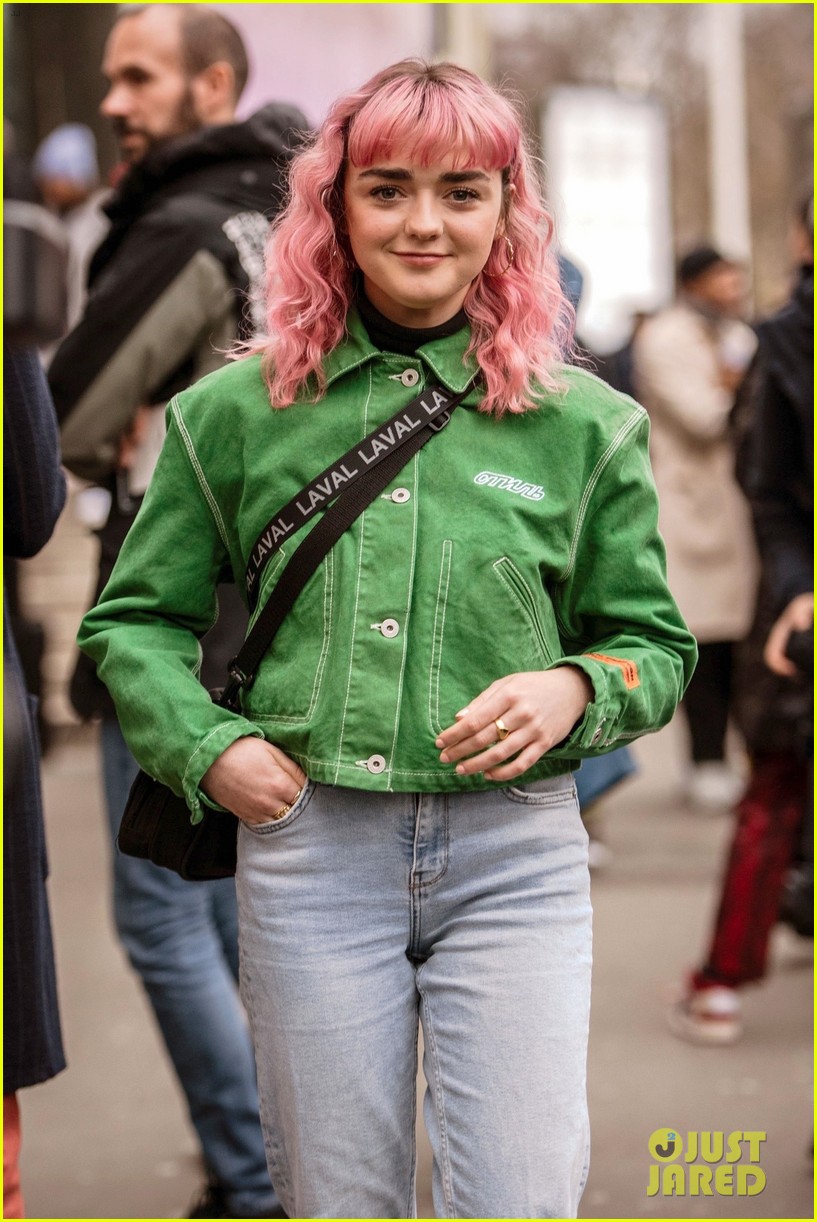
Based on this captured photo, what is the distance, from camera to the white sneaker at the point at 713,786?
744cm

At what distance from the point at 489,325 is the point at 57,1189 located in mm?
2459

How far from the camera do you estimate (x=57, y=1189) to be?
3877 millimetres

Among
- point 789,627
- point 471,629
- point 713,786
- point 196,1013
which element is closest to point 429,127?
point 471,629

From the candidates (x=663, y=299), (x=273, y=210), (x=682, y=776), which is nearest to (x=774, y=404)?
(x=273, y=210)

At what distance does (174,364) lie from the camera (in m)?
3.44

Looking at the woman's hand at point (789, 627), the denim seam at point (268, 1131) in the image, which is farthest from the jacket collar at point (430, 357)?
the woman's hand at point (789, 627)

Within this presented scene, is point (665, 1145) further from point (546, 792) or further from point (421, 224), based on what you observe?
point (421, 224)

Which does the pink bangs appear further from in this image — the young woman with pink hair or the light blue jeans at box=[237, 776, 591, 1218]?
the light blue jeans at box=[237, 776, 591, 1218]

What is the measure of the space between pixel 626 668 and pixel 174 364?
1534 mm

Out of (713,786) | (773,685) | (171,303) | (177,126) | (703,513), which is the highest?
(177,126)

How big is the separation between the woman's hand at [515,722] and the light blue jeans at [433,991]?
132mm

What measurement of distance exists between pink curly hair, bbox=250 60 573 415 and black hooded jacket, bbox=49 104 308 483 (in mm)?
886

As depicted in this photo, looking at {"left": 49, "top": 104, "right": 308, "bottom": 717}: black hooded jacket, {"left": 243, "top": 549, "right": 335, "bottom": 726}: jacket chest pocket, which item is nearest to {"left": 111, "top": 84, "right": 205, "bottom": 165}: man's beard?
{"left": 49, "top": 104, "right": 308, "bottom": 717}: black hooded jacket

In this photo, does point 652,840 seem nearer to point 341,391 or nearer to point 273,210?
point 273,210
